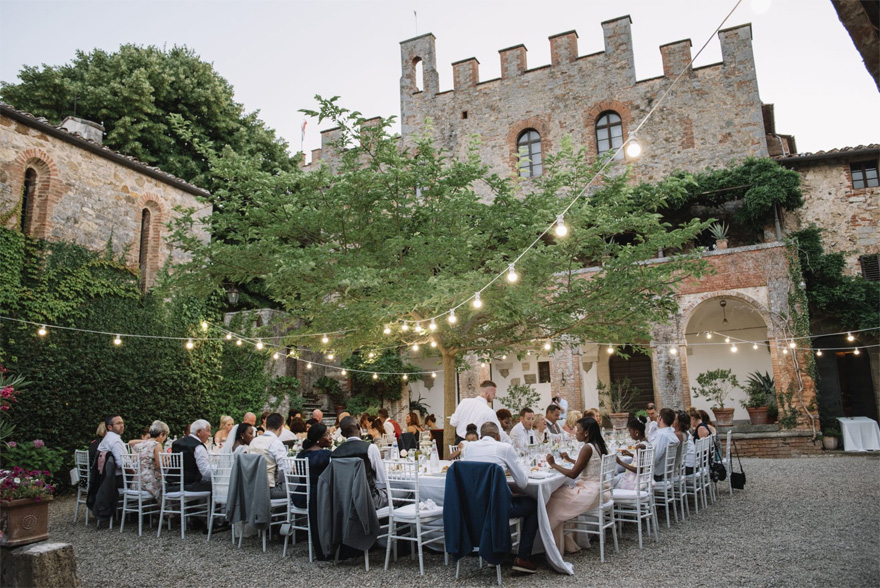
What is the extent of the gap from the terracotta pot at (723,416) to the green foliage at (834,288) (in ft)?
12.5

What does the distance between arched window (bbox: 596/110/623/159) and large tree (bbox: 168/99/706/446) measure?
8.96 meters

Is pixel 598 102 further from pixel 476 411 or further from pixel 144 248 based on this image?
pixel 476 411

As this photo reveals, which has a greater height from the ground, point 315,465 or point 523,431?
point 523,431

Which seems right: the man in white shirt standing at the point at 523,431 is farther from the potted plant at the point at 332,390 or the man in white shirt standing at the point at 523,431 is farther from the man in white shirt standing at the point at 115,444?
the potted plant at the point at 332,390

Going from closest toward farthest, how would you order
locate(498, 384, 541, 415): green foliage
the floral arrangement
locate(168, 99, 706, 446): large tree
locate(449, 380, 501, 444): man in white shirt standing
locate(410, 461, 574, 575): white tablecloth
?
1. the floral arrangement
2. locate(410, 461, 574, 575): white tablecloth
3. locate(449, 380, 501, 444): man in white shirt standing
4. locate(168, 99, 706, 446): large tree
5. locate(498, 384, 541, 415): green foliage

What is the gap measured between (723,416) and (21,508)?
14.3m

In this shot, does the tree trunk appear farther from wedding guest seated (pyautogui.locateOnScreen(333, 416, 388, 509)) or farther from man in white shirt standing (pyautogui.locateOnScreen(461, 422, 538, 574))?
man in white shirt standing (pyautogui.locateOnScreen(461, 422, 538, 574))

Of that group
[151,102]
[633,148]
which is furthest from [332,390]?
[633,148]

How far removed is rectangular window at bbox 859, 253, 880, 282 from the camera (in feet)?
50.8

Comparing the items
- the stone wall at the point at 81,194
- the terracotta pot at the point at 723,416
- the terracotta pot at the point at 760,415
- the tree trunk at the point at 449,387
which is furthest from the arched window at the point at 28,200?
the terracotta pot at the point at 760,415

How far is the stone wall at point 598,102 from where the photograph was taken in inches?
685

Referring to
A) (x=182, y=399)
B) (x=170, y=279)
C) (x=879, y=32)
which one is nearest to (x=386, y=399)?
(x=182, y=399)

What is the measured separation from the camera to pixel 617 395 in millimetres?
17094

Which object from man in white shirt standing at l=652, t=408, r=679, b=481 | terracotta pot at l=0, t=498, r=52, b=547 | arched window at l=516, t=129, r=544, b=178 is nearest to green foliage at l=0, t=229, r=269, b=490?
terracotta pot at l=0, t=498, r=52, b=547
